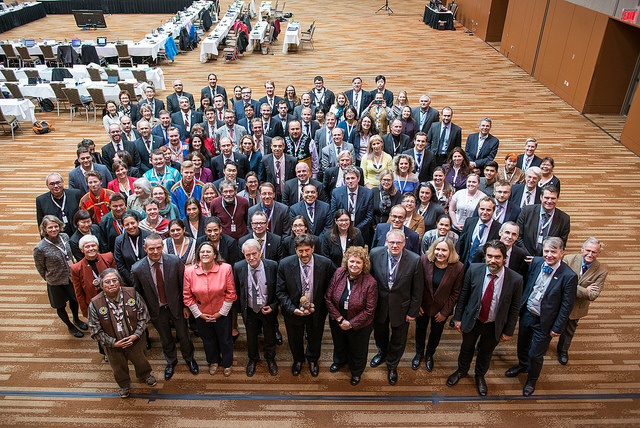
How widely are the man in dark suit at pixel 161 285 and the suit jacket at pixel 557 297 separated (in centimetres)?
323

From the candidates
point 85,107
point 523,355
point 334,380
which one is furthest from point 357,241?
point 85,107

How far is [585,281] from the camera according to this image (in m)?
4.01

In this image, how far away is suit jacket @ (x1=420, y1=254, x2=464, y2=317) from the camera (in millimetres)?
3861

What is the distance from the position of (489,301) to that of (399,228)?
1.04 metres

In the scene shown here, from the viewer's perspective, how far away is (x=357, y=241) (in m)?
4.34

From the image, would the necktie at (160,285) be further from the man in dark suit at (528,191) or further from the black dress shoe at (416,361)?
the man in dark suit at (528,191)

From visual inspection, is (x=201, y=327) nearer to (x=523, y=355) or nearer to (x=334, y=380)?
(x=334, y=380)

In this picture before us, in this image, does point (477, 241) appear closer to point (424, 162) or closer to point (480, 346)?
point (480, 346)

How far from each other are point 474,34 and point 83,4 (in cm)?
1922

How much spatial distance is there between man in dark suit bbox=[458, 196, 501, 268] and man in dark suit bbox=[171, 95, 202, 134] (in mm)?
4857

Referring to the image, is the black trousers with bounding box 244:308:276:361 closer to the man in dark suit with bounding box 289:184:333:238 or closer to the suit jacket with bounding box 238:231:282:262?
the suit jacket with bounding box 238:231:282:262

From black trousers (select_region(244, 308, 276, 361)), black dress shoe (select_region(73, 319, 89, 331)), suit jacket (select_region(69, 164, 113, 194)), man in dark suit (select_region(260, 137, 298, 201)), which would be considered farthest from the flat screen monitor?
black trousers (select_region(244, 308, 276, 361))

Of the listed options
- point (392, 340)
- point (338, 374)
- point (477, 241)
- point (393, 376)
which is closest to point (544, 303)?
point (477, 241)

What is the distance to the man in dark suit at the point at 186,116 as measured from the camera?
7.18 metres
